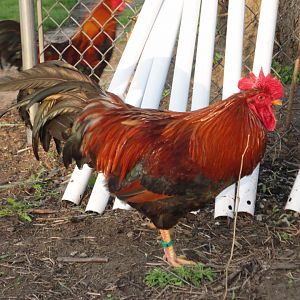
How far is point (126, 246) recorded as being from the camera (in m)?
3.09

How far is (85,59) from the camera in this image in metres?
4.77

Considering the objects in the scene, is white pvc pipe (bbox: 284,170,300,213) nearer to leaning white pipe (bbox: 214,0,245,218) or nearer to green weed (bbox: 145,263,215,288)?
leaning white pipe (bbox: 214,0,245,218)

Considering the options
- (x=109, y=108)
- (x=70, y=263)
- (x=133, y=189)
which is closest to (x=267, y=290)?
(x=133, y=189)

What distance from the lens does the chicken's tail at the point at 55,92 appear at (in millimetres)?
2869

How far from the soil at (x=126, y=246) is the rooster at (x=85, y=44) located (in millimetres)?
1156

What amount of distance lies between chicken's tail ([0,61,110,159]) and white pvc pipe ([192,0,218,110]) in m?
0.63

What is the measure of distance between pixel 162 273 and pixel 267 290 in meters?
0.49

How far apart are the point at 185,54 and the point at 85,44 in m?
1.56

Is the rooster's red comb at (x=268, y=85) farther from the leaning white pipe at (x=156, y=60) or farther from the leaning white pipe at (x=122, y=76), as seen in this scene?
the leaning white pipe at (x=122, y=76)

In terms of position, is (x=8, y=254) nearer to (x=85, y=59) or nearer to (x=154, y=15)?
(x=154, y=15)

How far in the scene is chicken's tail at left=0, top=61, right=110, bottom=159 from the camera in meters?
2.87

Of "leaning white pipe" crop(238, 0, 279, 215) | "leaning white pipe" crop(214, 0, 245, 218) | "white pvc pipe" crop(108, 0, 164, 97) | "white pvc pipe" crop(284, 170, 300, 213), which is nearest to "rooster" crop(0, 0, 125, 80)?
"white pvc pipe" crop(108, 0, 164, 97)

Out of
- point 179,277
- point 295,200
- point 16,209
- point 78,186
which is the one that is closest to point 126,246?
point 179,277

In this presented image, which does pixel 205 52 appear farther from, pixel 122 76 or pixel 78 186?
pixel 78 186
